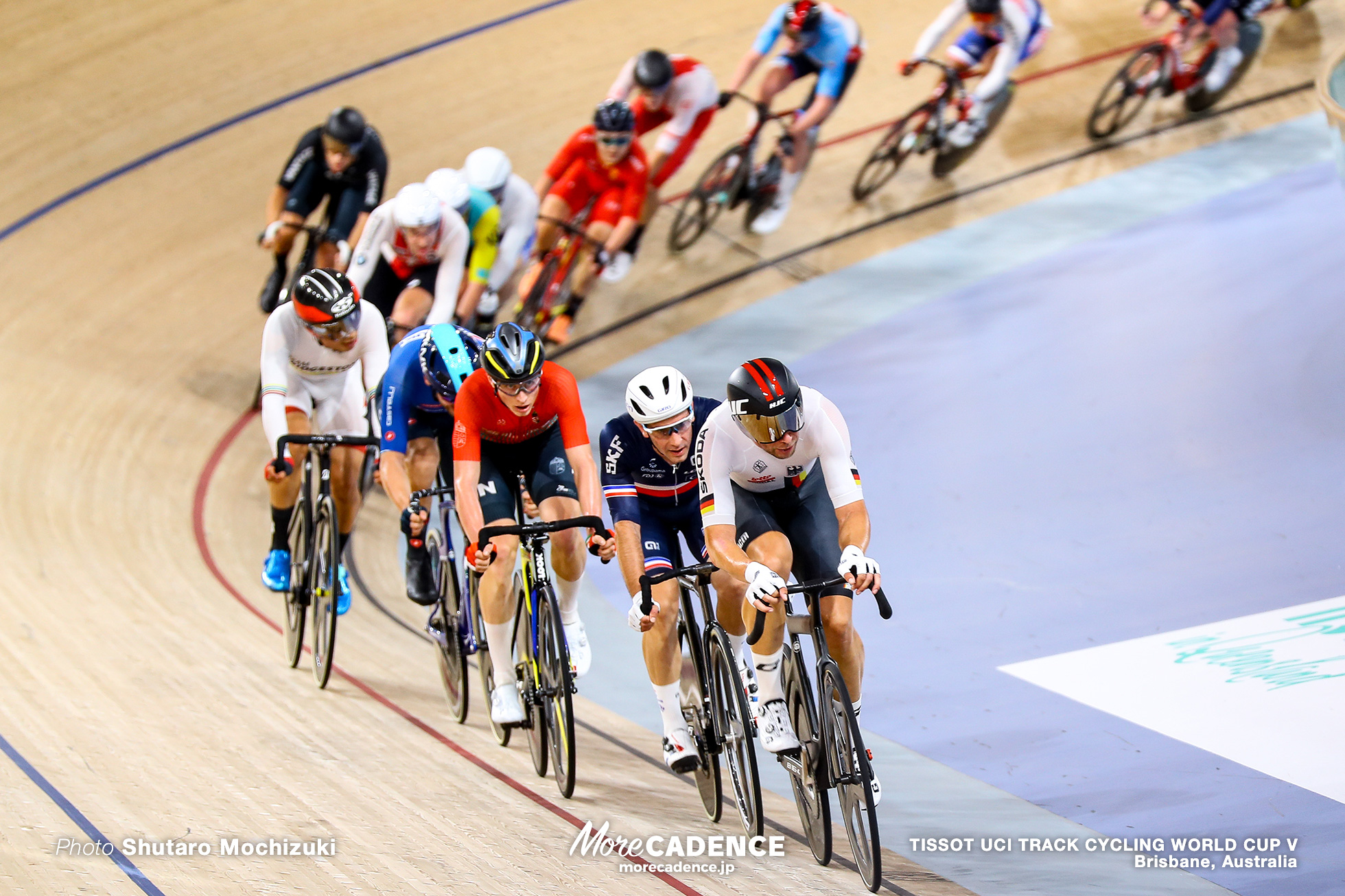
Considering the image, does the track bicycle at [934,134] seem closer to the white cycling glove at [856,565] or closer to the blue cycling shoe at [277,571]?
the blue cycling shoe at [277,571]

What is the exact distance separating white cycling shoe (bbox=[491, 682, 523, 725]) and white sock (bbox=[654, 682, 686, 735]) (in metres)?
0.49

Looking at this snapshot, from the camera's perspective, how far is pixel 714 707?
332cm

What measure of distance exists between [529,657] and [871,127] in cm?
603

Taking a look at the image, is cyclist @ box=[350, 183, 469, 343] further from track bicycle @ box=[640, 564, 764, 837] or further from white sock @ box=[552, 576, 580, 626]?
track bicycle @ box=[640, 564, 764, 837]

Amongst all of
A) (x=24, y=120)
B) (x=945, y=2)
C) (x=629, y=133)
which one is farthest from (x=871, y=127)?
(x=24, y=120)

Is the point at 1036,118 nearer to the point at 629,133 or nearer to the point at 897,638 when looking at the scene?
the point at 629,133

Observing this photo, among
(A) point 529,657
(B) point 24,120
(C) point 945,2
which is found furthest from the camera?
(C) point 945,2

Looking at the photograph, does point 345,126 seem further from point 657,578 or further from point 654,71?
point 657,578

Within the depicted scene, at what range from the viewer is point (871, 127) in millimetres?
8578

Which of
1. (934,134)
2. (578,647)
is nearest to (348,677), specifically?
(578,647)

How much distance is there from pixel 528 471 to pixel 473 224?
7.91ft

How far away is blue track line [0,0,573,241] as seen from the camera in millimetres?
7566

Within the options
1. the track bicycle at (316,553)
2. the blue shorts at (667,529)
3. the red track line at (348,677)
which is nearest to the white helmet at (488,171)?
the red track line at (348,677)

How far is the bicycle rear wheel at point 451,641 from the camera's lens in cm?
406
